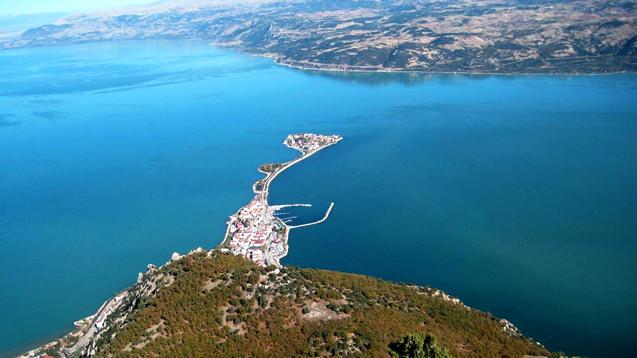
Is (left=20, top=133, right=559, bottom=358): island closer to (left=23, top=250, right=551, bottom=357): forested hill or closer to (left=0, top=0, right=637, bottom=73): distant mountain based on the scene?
(left=23, top=250, right=551, bottom=357): forested hill

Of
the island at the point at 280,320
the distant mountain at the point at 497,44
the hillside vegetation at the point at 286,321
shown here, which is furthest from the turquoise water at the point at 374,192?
the distant mountain at the point at 497,44

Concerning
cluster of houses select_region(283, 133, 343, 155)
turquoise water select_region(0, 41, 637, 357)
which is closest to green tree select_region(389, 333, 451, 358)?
turquoise water select_region(0, 41, 637, 357)

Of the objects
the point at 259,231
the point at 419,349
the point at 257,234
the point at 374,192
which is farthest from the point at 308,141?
the point at 419,349

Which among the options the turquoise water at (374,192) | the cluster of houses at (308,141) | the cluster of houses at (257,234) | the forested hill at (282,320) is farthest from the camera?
the cluster of houses at (308,141)

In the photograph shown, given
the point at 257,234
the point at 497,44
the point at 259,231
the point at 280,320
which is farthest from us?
the point at 497,44

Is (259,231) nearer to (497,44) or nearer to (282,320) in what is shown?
(282,320)

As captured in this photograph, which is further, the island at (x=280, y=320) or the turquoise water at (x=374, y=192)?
the turquoise water at (x=374, y=192)

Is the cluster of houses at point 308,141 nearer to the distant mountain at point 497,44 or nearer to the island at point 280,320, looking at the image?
the island at point 280,320
